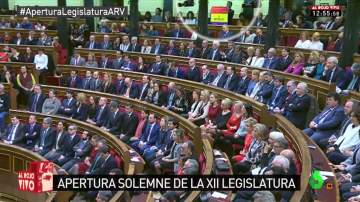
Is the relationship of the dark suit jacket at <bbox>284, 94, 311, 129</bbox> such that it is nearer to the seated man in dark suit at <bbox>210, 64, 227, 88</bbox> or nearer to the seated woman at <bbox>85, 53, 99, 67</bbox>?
the seated man in dark suit at <bbox>210, 64, 227, 88</bbox>

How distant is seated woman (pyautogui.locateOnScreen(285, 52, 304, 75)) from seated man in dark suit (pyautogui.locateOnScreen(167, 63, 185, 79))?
2.28 meters

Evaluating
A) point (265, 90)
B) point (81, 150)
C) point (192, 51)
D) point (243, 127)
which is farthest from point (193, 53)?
point (243, 127)

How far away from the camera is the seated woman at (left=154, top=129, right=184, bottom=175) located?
6715 mm

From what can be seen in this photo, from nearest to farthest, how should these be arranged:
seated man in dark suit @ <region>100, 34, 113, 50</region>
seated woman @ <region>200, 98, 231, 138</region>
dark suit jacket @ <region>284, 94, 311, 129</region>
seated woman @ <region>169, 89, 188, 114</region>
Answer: dark suit jacket @ <region>284, 94, 311, 129</region> → seated woman @ <region>200, 98, 231, 138</region> → seated woman @ <region>169, 89, 188, 114</region> → seated man in dark suit @ <region>100, 34, 113, 50</region>

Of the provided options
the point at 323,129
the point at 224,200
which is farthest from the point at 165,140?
the point at 224,200

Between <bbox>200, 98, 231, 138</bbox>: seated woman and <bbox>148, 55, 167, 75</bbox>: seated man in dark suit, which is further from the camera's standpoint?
<bbox>148, 55, 167, 75</bbox>: seated man in dark suit

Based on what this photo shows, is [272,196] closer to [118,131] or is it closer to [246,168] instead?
[246,168]

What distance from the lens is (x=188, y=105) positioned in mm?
8914

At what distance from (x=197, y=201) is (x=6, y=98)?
21.3 feet

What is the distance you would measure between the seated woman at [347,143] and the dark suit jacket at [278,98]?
194 centimetres

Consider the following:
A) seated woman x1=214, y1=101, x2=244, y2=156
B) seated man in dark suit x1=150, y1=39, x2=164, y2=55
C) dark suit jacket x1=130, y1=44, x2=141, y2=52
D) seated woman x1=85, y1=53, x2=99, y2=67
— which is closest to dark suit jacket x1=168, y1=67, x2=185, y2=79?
seated man in dark suit x1=150, y1=39, x2=164, y2=55

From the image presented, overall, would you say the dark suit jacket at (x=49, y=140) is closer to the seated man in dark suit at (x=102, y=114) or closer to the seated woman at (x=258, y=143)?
the seated man in dark suit at (x=102, y=114)

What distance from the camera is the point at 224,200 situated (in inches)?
185

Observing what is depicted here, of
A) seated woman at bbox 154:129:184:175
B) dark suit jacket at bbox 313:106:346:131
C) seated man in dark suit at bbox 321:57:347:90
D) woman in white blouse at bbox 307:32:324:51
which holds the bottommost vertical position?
seated woman at bbox 154:129:184:175
